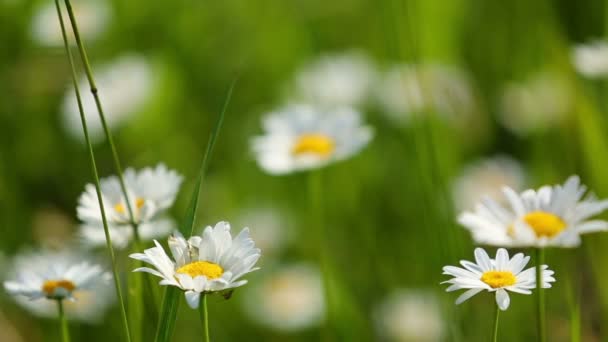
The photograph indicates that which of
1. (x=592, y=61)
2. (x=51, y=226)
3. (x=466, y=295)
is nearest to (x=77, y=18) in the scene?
(x=51, y=226)

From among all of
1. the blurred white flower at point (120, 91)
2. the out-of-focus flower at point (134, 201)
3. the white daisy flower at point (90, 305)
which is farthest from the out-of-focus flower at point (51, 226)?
the out-of-focus flower at point (134, 201)

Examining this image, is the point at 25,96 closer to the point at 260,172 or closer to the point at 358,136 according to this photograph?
the point at 260,172

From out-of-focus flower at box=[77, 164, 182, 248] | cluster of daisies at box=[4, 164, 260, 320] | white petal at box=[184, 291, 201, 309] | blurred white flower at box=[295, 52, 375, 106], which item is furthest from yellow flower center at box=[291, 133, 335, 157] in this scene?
blurred white flower at box=[295, 52, 375, 106]

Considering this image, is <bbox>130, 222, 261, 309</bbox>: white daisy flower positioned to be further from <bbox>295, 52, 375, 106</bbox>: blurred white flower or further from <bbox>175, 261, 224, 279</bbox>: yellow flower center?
<bbox>295, 52, 375, 106</bbox>: blurred white flower

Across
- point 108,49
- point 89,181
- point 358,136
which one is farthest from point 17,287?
point 108,49

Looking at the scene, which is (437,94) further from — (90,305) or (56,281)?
(56,281)

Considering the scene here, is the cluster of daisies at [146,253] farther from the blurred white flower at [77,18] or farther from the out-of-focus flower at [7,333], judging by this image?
the blurred white flower at [77,18]

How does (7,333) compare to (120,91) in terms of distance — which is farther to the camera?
(120,91)
